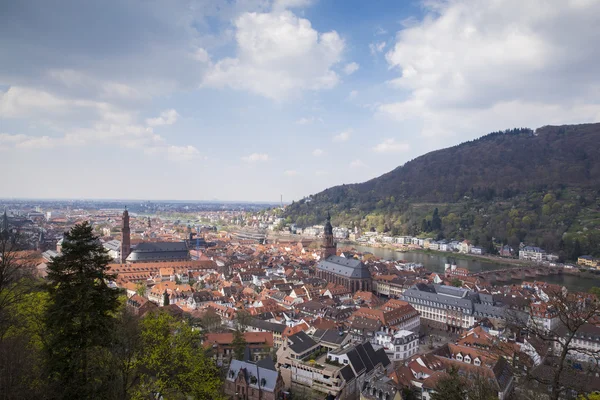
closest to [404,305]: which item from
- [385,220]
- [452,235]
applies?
[452,235]

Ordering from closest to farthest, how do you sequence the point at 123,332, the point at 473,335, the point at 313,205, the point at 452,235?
1. the point at 123,332
2. the point at 473,335
3. the point at 452,235
4. the point at 313,205

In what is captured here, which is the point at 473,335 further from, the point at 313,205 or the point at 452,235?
the point at 313,205

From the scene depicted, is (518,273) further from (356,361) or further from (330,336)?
(356,361)

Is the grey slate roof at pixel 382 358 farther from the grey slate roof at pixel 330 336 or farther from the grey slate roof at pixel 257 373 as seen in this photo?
the grey slate roof at pixel 257 373

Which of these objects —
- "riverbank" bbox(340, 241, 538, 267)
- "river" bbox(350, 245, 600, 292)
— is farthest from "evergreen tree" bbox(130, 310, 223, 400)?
"riverbank" bbox(340, 241, 538, 267)

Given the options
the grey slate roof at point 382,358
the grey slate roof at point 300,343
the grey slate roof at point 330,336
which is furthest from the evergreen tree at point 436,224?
the grey slate roof at point 300,343

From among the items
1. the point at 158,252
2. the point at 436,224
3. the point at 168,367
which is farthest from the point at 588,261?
the point at 168,367
